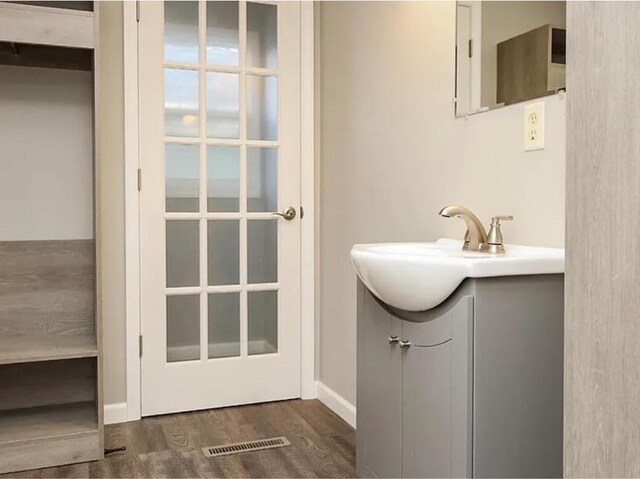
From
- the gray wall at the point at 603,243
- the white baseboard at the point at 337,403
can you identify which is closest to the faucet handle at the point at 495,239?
the gray wall at the point at 603,243

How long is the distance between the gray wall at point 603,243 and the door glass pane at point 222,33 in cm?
220

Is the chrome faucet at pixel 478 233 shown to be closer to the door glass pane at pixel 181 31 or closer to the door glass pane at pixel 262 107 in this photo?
the door glass pane at pixel 262 107

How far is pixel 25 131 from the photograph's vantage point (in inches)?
98.1

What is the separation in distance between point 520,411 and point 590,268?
76 cm

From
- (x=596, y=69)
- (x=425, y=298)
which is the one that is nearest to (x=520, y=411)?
(x=425, y=298)

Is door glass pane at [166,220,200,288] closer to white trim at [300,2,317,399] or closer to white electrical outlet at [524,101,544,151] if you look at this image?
white trim at [300,2,317,399]

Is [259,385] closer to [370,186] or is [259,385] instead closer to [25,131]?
[370,186]

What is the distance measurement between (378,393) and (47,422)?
4.55ft

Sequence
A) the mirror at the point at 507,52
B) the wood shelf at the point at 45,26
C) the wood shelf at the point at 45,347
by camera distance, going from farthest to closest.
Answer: the wood shelf at the point at 45,347 → the wood shelf at the point at 45,26 → the mirror at the point at 507,52

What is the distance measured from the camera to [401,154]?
2.31 meters

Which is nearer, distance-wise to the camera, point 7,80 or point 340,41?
point 7,80

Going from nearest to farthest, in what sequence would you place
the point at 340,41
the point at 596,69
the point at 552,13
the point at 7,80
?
the point at 596,69 → the point at 552,13 → the point at 7,80 → the point at 340,41

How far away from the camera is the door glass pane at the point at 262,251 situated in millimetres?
2891

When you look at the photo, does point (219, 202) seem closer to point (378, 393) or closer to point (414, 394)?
point (378, 393)
